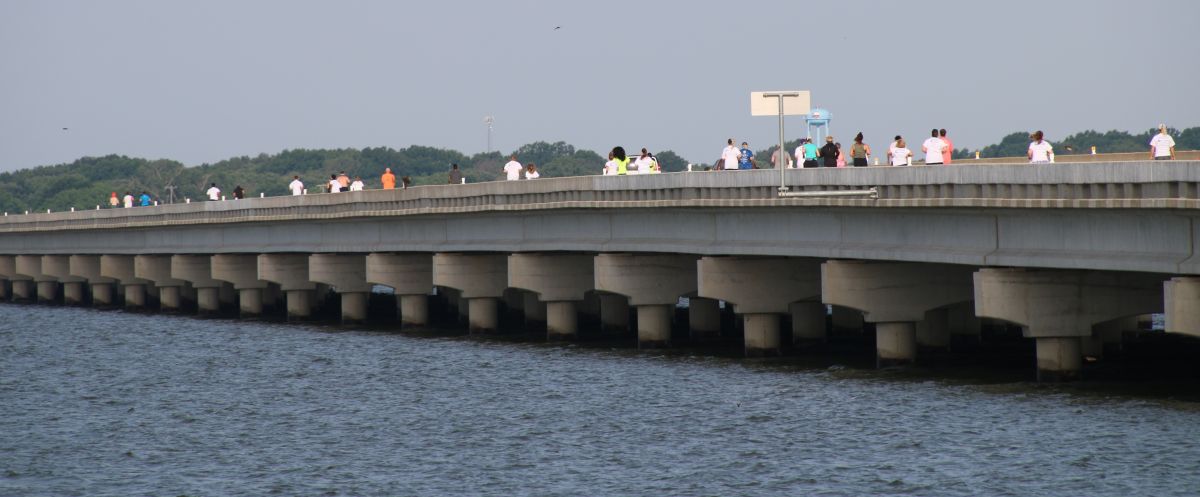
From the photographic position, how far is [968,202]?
3809 cm

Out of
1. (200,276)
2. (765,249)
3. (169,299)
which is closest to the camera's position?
(765,249)

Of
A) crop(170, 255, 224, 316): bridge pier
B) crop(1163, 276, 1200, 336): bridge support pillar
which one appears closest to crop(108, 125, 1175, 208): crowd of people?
crop(1163, 276, 1200, 336): bridge support pillar

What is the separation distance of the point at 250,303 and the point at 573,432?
4532 cm

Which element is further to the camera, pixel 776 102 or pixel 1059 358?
pixel 776 102

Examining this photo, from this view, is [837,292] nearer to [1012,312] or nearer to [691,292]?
[1012,312]

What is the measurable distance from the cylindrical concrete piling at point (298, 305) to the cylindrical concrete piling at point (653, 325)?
25.4 metres

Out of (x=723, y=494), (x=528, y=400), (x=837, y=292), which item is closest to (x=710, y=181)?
(x=837, y=292)

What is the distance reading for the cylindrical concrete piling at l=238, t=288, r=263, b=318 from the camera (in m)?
78.2

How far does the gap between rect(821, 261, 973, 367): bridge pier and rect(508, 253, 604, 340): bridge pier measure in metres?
14.4

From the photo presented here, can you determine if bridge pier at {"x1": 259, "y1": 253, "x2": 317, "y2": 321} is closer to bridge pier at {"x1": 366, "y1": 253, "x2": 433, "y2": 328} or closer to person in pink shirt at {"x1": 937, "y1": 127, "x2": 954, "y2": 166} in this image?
bridge pier at {"x1": 366, "y1": 253, "x2": 433, "y2": 328}

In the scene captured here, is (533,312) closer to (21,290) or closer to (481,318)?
(481,318)

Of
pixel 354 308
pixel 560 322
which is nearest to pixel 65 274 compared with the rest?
pixel 354 308

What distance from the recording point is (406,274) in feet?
216

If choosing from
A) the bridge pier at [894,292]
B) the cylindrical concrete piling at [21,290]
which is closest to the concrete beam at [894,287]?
the bridge pier at [894,292]
